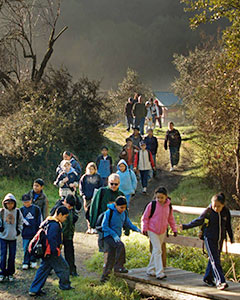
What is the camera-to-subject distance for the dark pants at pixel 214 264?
666cm

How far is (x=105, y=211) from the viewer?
802 centimetres

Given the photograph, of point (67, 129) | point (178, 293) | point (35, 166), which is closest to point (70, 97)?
point (67, 129)

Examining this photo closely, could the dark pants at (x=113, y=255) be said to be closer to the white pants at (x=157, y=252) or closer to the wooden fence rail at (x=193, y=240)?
the white pants at (x=157, y=252)

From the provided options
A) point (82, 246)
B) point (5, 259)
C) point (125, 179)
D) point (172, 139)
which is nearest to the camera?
point (5, 259)

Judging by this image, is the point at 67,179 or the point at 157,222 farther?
the point at 67,179

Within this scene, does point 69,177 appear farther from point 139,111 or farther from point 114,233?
point 139,111

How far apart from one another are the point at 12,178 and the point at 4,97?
5.56 metres

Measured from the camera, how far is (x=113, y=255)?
25.6 feet

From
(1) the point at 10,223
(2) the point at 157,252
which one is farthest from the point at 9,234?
(2) the point at 157,252

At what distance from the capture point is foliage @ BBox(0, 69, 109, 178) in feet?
64.1

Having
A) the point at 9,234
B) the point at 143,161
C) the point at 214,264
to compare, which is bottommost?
the point at 214,264

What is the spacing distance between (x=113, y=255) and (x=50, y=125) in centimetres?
1341

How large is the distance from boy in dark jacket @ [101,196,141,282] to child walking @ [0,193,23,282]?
5.95 ft

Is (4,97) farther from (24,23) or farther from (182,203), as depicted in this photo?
(182,203)
